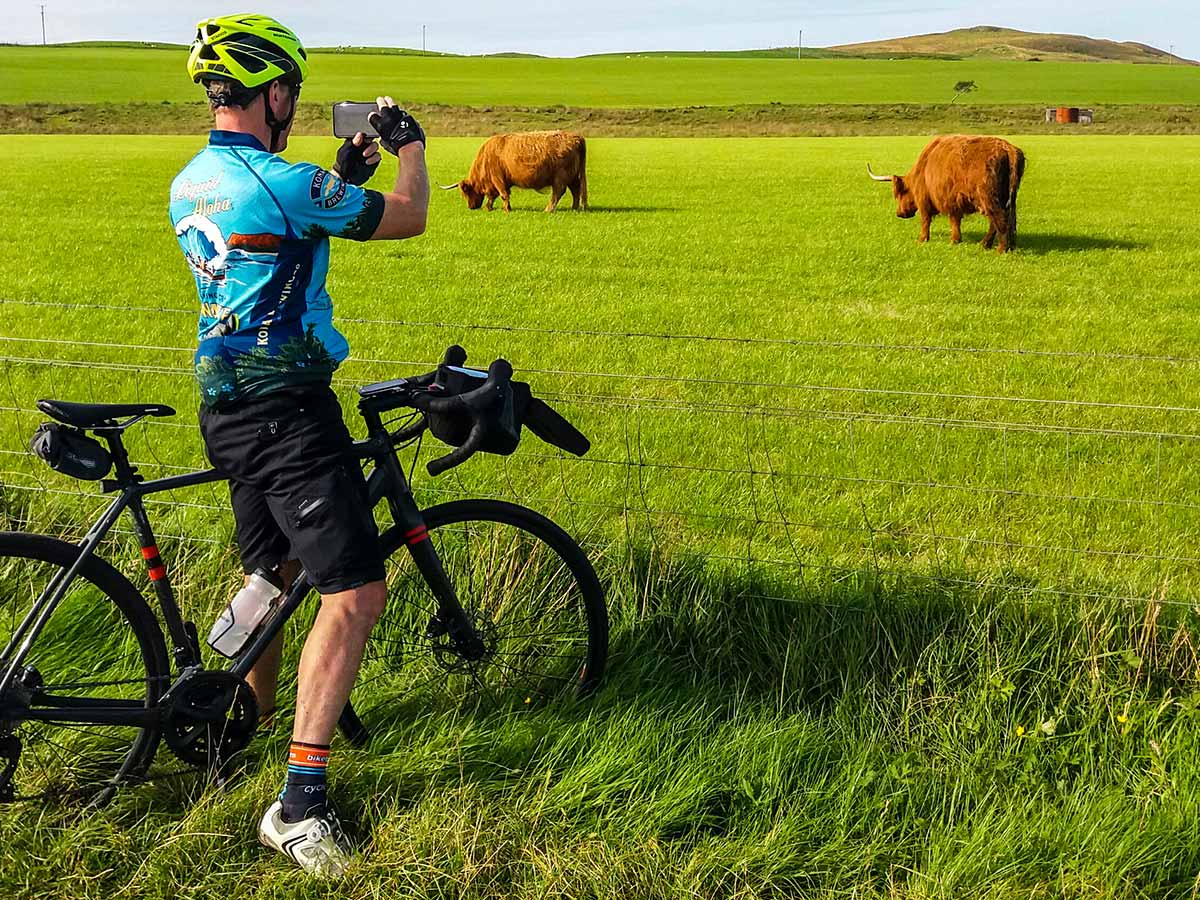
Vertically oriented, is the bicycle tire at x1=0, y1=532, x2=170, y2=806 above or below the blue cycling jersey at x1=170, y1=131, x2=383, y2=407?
below

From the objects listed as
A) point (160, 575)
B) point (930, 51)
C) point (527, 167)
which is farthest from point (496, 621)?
point (930, 51)

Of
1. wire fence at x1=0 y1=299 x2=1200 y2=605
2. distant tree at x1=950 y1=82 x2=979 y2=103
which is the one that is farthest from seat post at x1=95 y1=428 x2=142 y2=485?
distant tree at x1=950 y1=82 x2=979 y2=103

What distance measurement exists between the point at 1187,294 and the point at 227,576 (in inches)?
509

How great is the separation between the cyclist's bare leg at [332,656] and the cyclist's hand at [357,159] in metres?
Result: 1.17

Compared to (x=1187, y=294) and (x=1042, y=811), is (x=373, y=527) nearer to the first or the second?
(x=1042, y=811)

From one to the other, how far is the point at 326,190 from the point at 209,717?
1.56 metres

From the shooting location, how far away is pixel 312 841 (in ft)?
10.5

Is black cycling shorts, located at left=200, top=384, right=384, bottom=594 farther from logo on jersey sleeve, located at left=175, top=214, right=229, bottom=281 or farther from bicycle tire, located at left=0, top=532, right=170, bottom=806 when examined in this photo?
bicycle tire, located at left=0, top=532, right=170, bottom=806

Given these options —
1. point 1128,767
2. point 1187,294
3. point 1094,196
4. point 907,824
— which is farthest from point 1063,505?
point 1094,196

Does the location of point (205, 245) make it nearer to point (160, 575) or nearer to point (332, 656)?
point (160, 575)

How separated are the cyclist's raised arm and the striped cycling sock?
140 centimetres

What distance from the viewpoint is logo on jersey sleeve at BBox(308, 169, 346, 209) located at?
9.98 ft

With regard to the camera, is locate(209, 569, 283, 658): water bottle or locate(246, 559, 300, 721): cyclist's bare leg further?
locate(246, 559, 300, 721): cyclist's bare leg

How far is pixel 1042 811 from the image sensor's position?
344cm
